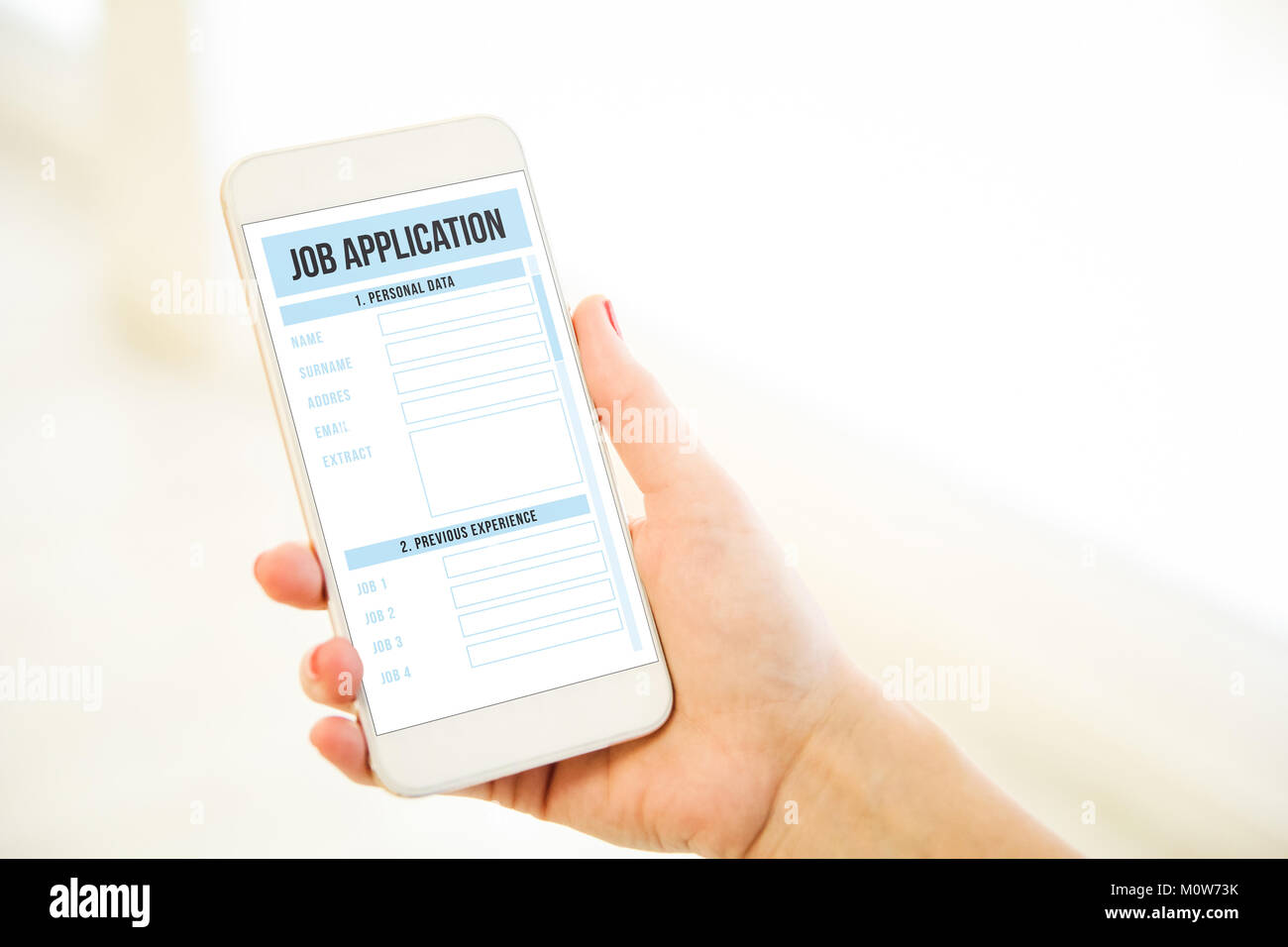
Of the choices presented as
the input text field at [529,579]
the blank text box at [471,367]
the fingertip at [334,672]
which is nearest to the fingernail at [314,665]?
the fingertip at [334,672]

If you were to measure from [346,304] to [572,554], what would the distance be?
289mm

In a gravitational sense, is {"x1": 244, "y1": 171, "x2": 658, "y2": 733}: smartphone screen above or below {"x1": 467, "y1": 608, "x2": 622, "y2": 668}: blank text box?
above

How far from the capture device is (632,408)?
0.88 metres

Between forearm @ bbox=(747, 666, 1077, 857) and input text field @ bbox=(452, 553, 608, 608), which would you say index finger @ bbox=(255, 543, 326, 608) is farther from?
forearm @ bbox=(747, 666, 1077, 857)

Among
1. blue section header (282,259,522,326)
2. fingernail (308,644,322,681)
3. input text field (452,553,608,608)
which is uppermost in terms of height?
blue section header (282,259,522,326)

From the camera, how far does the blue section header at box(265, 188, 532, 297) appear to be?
0.84 meters

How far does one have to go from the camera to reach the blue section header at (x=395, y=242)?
0.84 metres

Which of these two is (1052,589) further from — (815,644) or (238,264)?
(238,264)

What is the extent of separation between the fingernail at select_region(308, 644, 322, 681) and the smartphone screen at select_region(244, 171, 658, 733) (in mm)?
34

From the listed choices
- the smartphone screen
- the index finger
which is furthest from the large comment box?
the index finger

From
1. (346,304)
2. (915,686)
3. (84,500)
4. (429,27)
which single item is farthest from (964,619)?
(84,500)

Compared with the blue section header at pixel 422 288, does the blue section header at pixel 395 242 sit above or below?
above

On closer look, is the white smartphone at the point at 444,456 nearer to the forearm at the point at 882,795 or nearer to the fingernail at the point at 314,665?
the fingernail at the point at 314,665

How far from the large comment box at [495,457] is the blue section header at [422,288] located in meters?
0.11
